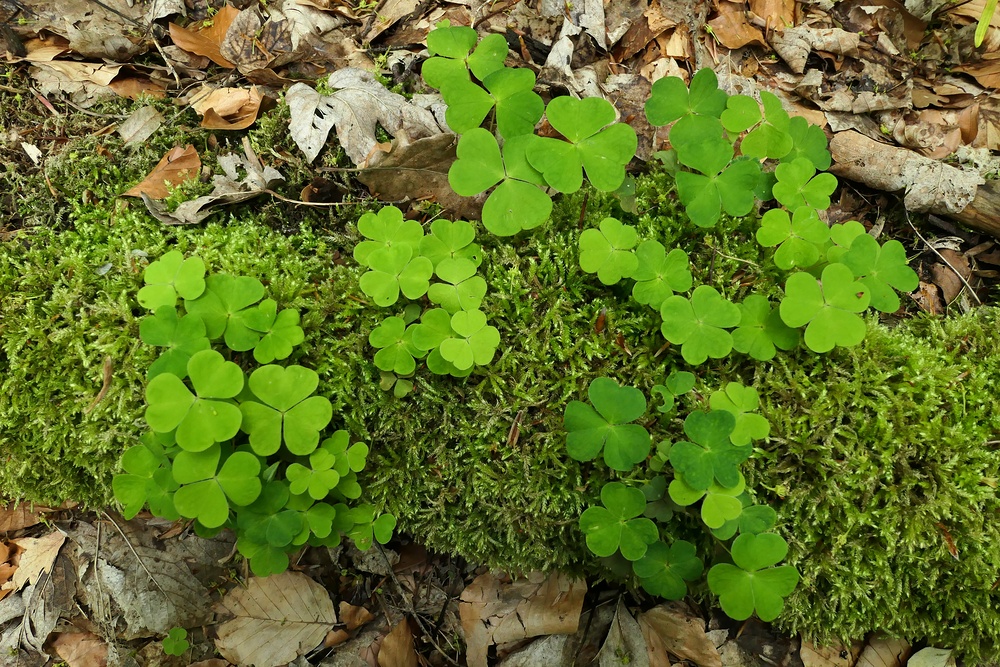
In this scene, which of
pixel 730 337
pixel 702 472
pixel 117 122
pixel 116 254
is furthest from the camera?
pixel 117 122

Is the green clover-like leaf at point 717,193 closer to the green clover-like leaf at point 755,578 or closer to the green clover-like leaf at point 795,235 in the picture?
the green clover-like leaf at point 795,235

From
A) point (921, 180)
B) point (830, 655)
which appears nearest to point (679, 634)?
point (830, 655)

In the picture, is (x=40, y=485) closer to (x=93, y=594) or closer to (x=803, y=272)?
(x=93, y=594)

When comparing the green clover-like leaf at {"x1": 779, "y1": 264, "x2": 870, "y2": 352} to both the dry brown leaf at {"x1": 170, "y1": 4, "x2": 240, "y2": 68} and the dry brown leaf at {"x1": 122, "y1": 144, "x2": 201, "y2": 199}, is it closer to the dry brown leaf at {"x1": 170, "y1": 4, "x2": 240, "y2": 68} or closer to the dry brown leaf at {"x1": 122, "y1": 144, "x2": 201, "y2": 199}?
the dry brown leaf at {"x1": 122, "y1": 144, "x2": 201, "y2": 199}

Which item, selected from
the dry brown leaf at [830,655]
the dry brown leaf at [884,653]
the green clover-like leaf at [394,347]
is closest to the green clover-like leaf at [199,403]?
the green clover-like leaf at [394,347]

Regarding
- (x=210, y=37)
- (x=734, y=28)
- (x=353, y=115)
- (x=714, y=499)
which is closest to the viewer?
(x=714, y=499)

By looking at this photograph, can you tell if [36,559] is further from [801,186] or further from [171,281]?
[801,186]

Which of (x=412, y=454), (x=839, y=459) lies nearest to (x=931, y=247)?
(x=839, y=459)
